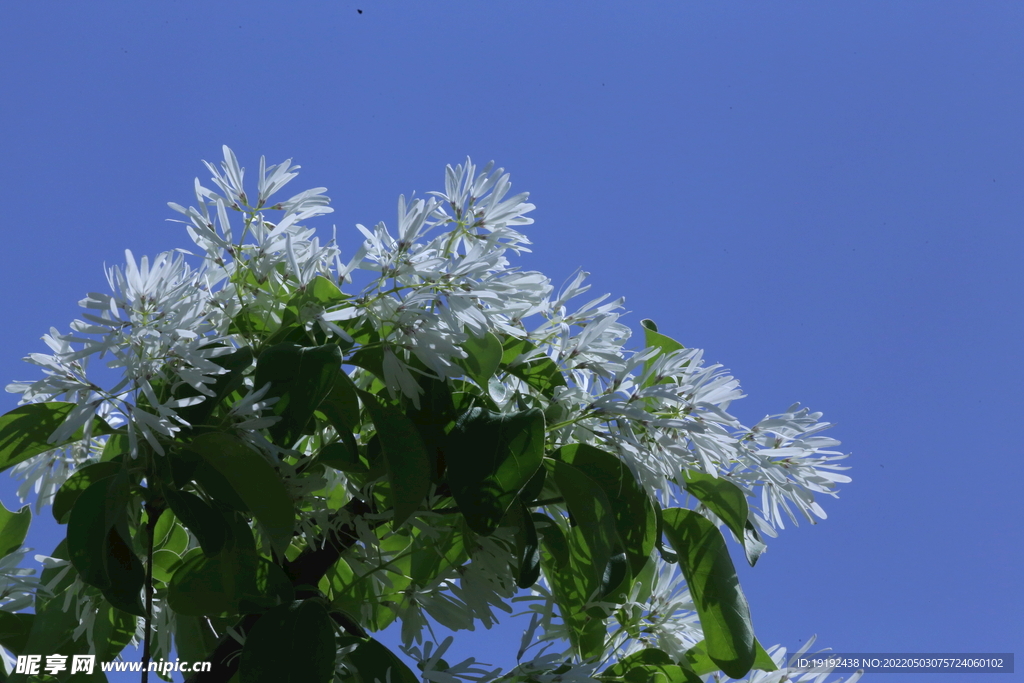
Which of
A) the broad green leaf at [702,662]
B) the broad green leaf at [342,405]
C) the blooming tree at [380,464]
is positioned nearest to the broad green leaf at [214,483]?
the blooming tree at [380,464]

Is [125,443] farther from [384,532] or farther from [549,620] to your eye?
[549,620]

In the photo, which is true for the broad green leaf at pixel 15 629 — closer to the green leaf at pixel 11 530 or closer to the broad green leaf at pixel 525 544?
the green leaf at pixel 11 530

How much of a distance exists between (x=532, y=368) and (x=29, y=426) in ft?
1.49

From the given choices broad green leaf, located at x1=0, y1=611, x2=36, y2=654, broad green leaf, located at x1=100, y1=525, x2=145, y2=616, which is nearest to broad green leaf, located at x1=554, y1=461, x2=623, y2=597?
broad green leaf, located at x1=100, y1=525, x2=145, y2=616

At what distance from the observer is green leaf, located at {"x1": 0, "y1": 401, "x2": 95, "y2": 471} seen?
776mm

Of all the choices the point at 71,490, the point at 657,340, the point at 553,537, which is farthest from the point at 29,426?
the point at 657,340

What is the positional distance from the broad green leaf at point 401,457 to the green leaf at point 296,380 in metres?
0.07

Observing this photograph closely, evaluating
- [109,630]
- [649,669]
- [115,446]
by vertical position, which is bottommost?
[649,669]

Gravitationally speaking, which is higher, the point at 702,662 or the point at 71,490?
the point at 71,490

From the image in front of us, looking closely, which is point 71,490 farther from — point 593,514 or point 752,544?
point 752,544

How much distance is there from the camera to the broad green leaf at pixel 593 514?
790 mm

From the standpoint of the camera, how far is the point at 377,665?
0.80 m

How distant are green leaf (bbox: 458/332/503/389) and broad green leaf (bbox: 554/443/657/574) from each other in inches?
4.5

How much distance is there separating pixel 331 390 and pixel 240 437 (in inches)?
3.3
